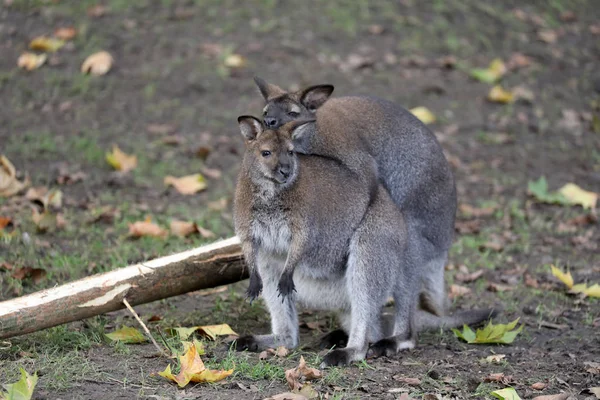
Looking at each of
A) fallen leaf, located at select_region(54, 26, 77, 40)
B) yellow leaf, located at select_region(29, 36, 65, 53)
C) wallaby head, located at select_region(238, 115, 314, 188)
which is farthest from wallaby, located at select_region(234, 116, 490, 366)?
fallen leaf, located at select_region(54, 26, 77, 40)

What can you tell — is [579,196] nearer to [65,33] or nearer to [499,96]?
[499,96]

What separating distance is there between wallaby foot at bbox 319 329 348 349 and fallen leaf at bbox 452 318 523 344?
2.20 ft

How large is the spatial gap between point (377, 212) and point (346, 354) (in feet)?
2.68

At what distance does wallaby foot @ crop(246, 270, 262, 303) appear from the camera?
14.6 ft

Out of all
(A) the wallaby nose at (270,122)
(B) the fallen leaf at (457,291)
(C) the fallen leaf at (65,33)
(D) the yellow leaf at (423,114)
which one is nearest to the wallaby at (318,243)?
(A) the wallaby nose at (270,122)

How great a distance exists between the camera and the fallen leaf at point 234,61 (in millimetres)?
9156

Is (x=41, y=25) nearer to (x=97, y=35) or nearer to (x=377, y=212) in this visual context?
(x=97, y=35)

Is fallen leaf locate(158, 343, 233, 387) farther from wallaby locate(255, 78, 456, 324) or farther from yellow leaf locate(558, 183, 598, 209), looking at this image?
yellow leaf locate(558, 183, 598, 209)

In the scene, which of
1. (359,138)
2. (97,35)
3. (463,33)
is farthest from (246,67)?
(359,138)

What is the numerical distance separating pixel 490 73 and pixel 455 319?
523 centimetres

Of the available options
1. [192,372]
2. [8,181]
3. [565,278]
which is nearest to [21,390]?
[192,372]

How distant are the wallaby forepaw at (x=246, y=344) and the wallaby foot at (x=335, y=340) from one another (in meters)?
0.44

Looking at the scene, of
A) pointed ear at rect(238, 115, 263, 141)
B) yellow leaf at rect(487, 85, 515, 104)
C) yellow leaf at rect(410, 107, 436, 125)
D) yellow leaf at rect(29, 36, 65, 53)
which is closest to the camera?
pointed ear at rect(238, 115, 263, 141)

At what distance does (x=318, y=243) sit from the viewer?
181 inches
